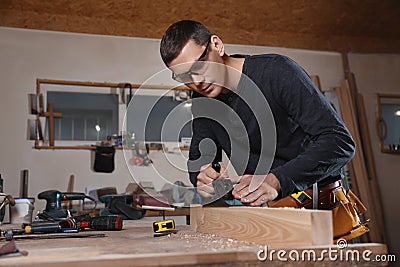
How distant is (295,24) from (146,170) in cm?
207

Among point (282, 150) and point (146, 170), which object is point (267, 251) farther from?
point (146, 170)

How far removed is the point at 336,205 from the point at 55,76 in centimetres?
337

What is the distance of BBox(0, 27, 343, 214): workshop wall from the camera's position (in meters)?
4.28

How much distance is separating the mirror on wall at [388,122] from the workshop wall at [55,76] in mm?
2247

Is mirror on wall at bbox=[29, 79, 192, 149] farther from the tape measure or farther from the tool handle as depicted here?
the tape measure

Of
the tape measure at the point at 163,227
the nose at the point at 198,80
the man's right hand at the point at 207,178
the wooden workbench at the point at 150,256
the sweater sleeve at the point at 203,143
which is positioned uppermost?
the nose at the point at 198,80

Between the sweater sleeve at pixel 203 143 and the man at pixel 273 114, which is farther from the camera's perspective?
the sweater sleeve at pixel 203 143

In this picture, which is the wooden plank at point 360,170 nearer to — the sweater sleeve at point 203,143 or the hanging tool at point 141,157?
the hanging tool at point 141,157

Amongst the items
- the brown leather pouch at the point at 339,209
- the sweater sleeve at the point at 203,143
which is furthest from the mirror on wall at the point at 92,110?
the brown leather pouch at the point at 339,209

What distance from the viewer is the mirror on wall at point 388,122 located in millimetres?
5074

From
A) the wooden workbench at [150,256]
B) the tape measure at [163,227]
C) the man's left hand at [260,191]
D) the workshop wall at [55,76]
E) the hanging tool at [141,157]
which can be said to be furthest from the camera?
the hanging tool at [141,157]

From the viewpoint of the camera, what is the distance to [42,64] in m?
4.41

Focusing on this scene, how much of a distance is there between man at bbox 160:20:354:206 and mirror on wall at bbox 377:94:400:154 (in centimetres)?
361

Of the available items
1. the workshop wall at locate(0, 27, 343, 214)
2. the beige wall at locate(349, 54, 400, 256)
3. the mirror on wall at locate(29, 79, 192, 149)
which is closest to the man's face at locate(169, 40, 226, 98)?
the workshop wall at locate(0, 27, 343, 214)
